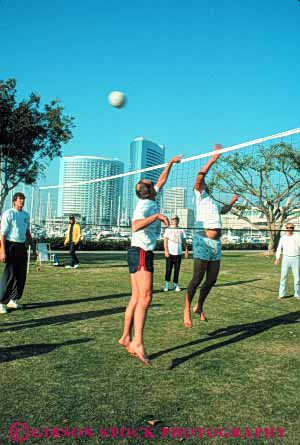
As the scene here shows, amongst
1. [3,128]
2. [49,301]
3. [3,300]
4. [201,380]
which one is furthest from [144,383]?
[3,128]

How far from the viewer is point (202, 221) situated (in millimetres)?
6320

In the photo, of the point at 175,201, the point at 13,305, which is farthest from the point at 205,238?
the point at 175,201

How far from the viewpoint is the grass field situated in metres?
3.28

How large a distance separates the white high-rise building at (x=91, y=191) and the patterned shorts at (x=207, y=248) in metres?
10.1

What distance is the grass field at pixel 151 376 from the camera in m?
3.28

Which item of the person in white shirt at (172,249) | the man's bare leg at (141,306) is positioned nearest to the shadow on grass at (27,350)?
the man's bare leg at (141,306)

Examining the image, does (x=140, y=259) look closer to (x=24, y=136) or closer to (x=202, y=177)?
(x=202, y=177)

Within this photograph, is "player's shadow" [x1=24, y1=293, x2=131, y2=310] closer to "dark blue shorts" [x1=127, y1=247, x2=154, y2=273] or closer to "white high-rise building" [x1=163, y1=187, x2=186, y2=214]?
"white high-rise building" [x1=163, y1=187, x2=186, y2=214]

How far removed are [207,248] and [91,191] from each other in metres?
13.6

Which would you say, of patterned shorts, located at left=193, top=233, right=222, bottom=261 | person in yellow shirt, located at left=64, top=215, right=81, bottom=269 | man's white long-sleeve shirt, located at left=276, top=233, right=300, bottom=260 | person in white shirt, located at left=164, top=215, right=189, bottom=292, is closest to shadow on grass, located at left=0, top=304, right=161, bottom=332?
patterned shorts, located at left=193, top=233, right=222, bottom=261

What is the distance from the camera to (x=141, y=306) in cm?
486

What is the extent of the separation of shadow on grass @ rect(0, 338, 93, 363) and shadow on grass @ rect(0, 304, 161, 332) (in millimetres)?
989

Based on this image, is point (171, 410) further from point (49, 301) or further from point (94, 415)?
point (49, 301)

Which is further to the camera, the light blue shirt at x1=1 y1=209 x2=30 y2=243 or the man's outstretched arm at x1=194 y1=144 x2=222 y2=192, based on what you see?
the light blue shirt at x1=1 y1=209 x2=30 y2=243
